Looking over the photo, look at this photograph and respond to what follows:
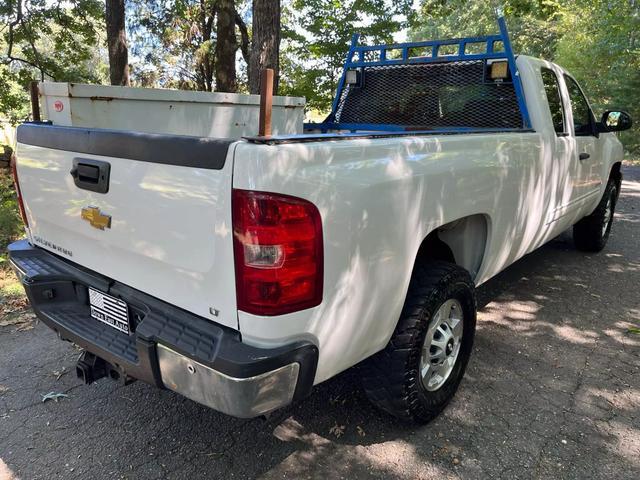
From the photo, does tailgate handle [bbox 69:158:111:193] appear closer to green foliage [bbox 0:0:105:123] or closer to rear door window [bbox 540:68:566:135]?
rear door window [bbox 540:68:566:135]

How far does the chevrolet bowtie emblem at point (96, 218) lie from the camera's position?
2.22 metres

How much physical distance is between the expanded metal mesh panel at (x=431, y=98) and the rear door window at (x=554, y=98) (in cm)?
32

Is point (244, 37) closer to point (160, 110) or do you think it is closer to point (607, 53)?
point (160, 110)

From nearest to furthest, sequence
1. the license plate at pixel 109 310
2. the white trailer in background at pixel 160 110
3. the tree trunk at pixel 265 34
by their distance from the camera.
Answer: the license plate at pixel 109 310 → the white trailer in background at pixel 160 110 → the tree trunk at pixel 265 34

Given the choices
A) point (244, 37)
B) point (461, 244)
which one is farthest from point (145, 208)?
point (244, 37)

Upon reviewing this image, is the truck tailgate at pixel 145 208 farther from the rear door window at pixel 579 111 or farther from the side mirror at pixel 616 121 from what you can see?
the side mirror at pixel 616 121

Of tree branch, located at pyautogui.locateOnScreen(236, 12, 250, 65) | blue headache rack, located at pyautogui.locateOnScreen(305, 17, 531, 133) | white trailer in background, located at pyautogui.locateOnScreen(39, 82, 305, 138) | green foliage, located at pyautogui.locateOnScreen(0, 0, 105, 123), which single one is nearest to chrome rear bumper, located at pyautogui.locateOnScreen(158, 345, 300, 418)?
white trailer in background, located at pyautogui.locateOnScreen(39, 82, 305, 138)

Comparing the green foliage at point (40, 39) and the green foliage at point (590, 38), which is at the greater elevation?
the green foliage at point (590, 38)

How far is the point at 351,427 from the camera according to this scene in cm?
269

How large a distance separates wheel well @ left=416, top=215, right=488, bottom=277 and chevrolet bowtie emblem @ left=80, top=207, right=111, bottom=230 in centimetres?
157

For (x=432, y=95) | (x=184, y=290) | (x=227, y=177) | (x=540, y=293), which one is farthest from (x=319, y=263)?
(x=540, y=293)

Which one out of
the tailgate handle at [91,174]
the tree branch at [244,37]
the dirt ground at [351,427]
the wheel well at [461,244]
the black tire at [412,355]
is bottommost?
the dirt ground at [351,427]

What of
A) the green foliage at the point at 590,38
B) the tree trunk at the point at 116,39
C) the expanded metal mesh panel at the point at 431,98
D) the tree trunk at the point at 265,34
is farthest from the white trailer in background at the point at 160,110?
the green foliage at the point at 590,38

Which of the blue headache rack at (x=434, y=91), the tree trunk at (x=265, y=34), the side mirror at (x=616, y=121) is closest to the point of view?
the blue headache rack at (x=434, y=91)
